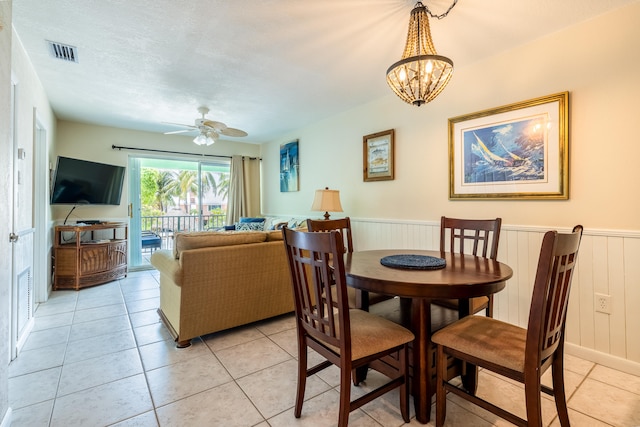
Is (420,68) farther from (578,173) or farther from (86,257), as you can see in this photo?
(86,257)

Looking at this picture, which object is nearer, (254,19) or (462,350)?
(462,350)

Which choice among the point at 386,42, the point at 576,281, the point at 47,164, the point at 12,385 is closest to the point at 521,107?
the point at 386,42

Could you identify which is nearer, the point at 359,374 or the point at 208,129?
the point at 359,374

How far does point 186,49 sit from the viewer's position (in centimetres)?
245

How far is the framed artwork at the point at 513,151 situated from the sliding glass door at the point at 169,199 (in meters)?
4.49

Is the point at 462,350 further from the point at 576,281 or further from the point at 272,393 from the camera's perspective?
the point at 576,281

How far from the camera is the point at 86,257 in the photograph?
4035 mm

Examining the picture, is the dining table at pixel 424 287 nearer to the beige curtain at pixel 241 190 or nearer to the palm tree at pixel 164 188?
the beige curtain at pixel 241 190

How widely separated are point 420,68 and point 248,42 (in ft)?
4.60

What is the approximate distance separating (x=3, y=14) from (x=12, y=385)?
2.08m

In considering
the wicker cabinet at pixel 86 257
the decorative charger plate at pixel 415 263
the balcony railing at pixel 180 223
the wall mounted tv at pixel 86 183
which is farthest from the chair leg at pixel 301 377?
the balcony railing at pixel 180 223

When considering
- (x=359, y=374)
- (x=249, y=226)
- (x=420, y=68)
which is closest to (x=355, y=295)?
(x=359, y=374)

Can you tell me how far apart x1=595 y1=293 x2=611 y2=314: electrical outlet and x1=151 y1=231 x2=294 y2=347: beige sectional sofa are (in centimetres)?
238

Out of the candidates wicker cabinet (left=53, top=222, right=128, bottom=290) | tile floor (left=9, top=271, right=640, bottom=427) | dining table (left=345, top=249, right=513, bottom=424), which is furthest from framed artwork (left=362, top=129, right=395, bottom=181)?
wicker cabinet (left=53, top=222, right=128, bottom=290)
